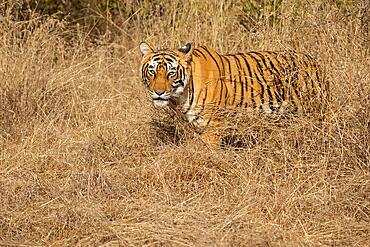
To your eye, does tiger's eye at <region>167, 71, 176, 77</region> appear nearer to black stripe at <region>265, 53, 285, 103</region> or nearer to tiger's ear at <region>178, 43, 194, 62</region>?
tiger's ear at <region>178, 43, 194, 62</region>

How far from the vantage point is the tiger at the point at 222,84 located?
18.2ft

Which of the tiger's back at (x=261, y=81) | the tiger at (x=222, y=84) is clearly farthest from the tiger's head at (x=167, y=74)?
the tiger's back at (x=261, y=81)

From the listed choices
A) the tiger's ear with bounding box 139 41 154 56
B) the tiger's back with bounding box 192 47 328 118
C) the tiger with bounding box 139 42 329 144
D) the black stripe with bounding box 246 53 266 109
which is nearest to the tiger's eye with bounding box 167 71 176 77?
the tiger with bounding box 139 42 329 144

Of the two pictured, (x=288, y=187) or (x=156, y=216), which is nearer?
(x=156, y=216)

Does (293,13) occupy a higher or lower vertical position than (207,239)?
higher

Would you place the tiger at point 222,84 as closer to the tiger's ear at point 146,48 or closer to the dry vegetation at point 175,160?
the tiger's ear at point 146,48

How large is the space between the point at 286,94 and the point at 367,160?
44.5 inches

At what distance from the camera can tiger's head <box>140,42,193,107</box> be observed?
215 inches

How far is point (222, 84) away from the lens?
18.8ft

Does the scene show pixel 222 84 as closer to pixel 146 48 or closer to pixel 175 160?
pixel 146 48

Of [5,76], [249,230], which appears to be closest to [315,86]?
[249,230]

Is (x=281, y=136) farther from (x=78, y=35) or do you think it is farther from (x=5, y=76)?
(x=78, y=35)

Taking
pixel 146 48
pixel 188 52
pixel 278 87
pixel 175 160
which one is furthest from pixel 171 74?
pixel 278 87

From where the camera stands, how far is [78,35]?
328 inches
